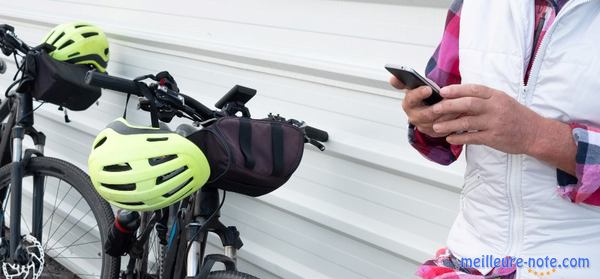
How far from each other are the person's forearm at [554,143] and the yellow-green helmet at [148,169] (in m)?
0.88

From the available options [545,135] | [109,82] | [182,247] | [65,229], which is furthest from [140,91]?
[65,229]

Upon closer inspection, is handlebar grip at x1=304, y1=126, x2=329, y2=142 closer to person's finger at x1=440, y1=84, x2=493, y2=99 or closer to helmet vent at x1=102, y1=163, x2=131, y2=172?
helmet vent at x1=102, y1=163, x2=131, y2=172

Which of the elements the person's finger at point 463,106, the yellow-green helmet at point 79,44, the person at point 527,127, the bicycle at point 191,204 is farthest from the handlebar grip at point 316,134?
the yellow-green helmet at point 79,44

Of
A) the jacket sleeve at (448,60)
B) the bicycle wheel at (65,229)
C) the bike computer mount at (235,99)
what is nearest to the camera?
the jacket sleeve at (448,60)

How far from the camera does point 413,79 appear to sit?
1.12 metres

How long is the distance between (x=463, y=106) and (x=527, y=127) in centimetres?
11

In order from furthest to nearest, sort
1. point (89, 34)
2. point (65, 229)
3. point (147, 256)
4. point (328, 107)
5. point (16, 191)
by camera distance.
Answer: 1. point (65, 229)
2. point (89, 34)
3. point (16, 191)
4. point (147, 256)
5. point (328, 107)

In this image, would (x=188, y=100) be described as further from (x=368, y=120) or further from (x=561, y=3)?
(x=561, y=3)

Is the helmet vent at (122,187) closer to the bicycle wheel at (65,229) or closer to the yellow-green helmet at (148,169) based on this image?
the yellow-green helmet at (148,169)

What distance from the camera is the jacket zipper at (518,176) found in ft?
3.49

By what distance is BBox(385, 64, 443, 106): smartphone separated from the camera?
110 centimetres

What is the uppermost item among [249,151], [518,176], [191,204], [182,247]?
[518,176]

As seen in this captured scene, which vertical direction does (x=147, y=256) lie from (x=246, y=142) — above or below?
below

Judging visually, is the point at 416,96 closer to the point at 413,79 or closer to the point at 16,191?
the point at 413,79
